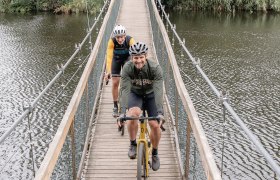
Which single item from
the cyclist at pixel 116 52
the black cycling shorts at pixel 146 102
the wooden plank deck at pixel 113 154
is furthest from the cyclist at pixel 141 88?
the cyclist at pixel 116 52

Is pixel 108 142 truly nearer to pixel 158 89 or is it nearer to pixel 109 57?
pixel 109 57

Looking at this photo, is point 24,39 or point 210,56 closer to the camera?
point 210,56

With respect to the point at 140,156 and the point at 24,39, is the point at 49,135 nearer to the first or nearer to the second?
the point at 140,156

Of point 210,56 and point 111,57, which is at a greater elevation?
point 111,57

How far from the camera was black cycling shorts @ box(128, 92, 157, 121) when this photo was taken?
4871mm

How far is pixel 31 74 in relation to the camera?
67.2 feet

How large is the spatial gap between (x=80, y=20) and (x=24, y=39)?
6907mm

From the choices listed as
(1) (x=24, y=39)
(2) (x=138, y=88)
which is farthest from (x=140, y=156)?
(1) (x=24, y=39)

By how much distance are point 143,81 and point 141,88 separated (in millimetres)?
91

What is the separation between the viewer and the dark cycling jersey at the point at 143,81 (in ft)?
15.4

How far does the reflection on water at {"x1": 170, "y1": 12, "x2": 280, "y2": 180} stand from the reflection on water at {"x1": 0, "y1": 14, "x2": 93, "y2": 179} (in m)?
5.45

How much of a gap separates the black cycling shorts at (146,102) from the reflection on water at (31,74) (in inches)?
206

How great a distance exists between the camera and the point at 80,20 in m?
32.7

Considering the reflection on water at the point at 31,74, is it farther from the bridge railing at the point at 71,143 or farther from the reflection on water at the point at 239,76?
the reflection on water at the point at 239,76
